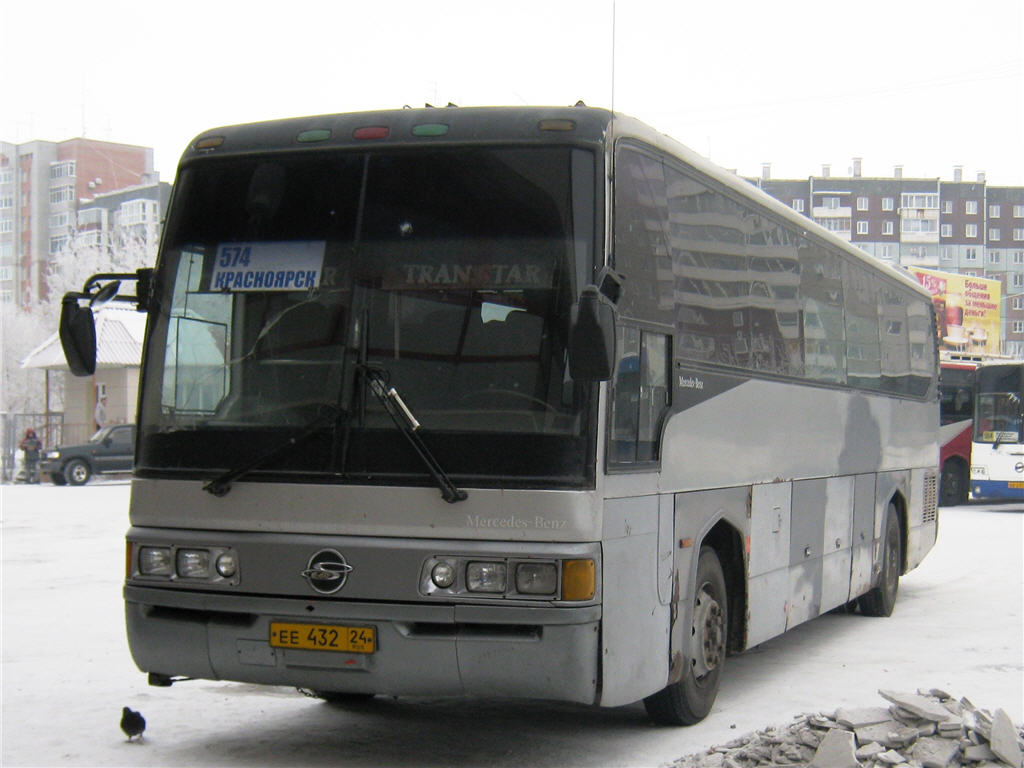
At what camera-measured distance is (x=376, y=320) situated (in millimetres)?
6441

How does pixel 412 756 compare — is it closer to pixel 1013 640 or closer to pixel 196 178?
pixel 196 178

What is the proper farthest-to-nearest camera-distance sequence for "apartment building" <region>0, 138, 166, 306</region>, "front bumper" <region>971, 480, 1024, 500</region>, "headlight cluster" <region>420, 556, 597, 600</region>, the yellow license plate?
"apartment building" <region>0, 138, 166, 306</region> → "front bumper" <region>971, 480, 1024, 500</region> → the yellow license plate → "headlight cluster" <region>420, 556, 597, 600</region>

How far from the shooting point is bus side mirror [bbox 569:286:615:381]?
19.6ft

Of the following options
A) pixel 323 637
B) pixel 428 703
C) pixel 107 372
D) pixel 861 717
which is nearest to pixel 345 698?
pixel 428 703

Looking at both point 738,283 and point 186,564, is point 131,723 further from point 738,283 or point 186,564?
point 738,283

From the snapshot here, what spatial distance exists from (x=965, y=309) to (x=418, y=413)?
62103 mm

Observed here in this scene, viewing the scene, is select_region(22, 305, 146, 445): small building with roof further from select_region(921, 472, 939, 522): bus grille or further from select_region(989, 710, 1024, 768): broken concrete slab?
select_region(989, 710, 1024, 768): broken concrete slab

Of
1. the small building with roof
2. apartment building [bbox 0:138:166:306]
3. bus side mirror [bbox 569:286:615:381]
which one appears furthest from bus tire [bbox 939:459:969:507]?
apartment building [bbox 0:138:166:306]

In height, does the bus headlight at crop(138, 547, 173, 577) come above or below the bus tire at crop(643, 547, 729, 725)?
above

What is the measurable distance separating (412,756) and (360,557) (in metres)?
1.22

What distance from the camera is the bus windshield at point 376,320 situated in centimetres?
627

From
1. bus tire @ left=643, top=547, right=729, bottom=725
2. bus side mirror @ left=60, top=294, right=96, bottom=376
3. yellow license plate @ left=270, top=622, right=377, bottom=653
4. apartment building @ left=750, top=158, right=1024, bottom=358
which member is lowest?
bus tire @ left=643, top=547, right=729, bottom=725

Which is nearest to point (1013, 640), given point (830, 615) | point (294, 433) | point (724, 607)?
point (830, 615)

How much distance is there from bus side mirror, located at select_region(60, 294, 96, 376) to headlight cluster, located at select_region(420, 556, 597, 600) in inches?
82.2
